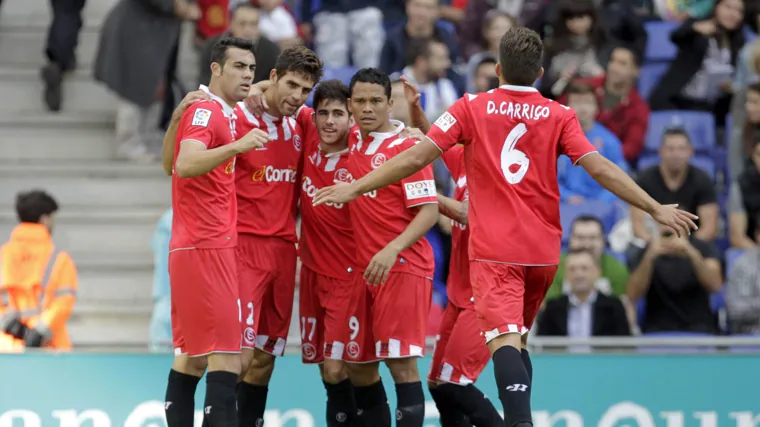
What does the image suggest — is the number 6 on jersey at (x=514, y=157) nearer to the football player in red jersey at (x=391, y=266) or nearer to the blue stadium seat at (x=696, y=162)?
the football player in red jersey at (x=391, y=266)

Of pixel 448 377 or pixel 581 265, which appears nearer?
pixel 448 377

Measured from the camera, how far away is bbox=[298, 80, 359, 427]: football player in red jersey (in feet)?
25.4

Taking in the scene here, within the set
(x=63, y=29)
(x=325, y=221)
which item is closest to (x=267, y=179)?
(x=325, y=221)

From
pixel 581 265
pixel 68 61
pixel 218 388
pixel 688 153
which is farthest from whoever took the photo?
pixel 68 61

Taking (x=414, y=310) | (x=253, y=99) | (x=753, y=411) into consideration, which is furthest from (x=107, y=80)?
(x=753, y=411)

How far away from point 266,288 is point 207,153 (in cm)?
110

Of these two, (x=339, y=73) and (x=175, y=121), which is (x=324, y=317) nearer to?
(x=175, y=121)

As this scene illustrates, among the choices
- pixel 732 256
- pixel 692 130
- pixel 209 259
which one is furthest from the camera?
pixel 692 130

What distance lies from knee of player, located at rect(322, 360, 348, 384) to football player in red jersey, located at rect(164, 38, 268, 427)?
2.08 feet

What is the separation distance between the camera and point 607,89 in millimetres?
12125

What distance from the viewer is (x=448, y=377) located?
25.3ft

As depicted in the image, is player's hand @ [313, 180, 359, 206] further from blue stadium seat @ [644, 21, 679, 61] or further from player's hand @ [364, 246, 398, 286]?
blue stadium seat @ [644, 21, 679, 61]

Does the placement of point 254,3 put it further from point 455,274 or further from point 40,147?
point 455,274

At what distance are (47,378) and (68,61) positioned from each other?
16.5 feet
